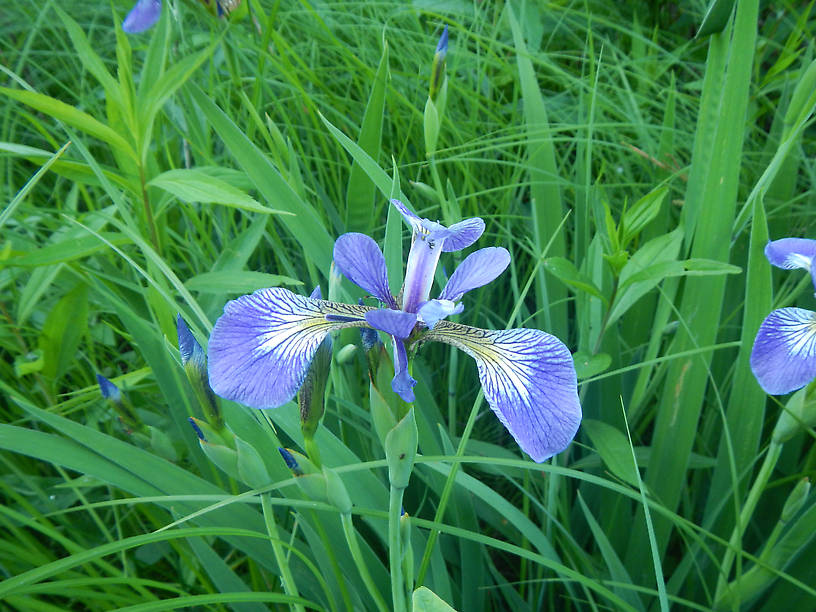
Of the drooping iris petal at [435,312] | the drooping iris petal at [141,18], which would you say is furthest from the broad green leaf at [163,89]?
the drooping iris petal at [435,312]

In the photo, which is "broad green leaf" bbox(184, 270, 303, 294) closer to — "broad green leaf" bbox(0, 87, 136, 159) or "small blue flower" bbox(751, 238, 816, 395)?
"broad green leaf" bbox(0, 87, 136, 159)

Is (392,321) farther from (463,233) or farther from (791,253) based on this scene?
(791,253)

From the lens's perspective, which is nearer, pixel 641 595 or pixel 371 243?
pixel 371 243

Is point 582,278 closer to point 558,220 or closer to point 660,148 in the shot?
point 558,220

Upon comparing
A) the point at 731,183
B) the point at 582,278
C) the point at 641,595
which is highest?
the point at 731,183

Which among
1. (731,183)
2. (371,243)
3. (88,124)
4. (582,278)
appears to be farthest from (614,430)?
(88,124)

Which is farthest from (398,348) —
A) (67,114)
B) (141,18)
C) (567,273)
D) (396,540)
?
(141,18)

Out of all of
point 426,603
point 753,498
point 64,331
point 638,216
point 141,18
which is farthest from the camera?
point 141,18
